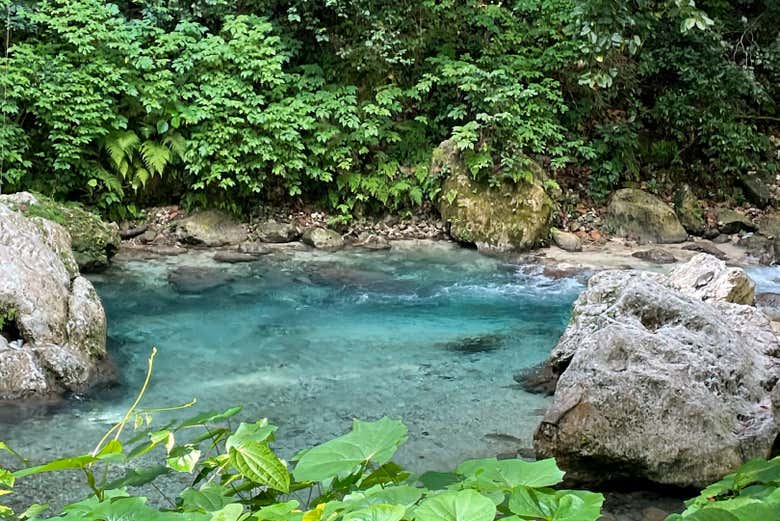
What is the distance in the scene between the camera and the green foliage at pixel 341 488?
1175 mm

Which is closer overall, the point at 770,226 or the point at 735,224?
the point at 770,226

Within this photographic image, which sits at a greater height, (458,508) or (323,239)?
(458,508)

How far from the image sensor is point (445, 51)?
12305mm

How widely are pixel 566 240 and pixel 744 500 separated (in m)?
9.60

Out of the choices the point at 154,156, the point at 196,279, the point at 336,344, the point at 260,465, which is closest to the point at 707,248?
the point at 336,344

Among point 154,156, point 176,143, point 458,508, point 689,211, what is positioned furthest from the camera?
point 689,211

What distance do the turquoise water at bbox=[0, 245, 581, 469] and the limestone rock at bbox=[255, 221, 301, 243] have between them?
63cm

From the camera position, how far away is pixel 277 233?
423 inches

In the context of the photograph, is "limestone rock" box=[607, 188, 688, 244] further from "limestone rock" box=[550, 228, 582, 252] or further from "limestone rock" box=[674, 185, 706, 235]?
"limestone rock" box=[550, 228, 582, 252]

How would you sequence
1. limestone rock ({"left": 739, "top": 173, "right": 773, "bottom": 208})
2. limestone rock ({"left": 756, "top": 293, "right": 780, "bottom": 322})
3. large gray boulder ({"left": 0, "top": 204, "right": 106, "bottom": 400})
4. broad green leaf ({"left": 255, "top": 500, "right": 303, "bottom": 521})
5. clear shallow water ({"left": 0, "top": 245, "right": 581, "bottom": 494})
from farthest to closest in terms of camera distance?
limestone rock ({"left": 739, "top": 173, "right": 773, "bottom": 208}) → limestone rock ({"left": 756, "top": 293, "right": 780, "bottom": 322}) → large gray boulder ({"left": 0, "top": 204, "right": 106, "bottom": 400}) → clear shallow water ({"left": 0, "top": 245, "right": 581, "bottom": 494}) → broad green leaf ({"left": 255, "top": 500, "right": 303, "bottom": 521})

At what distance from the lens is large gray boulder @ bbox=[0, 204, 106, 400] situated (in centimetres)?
542

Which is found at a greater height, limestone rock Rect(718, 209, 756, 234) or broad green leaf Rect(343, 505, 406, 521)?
broad green leaf Rect(343, 505, 406, 521)

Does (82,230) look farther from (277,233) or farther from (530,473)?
(530,473)

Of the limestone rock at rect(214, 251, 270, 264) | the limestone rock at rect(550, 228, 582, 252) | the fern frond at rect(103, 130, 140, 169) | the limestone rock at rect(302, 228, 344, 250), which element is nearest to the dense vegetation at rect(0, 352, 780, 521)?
the limestone rock at rect(214, 251, 270, 264)
